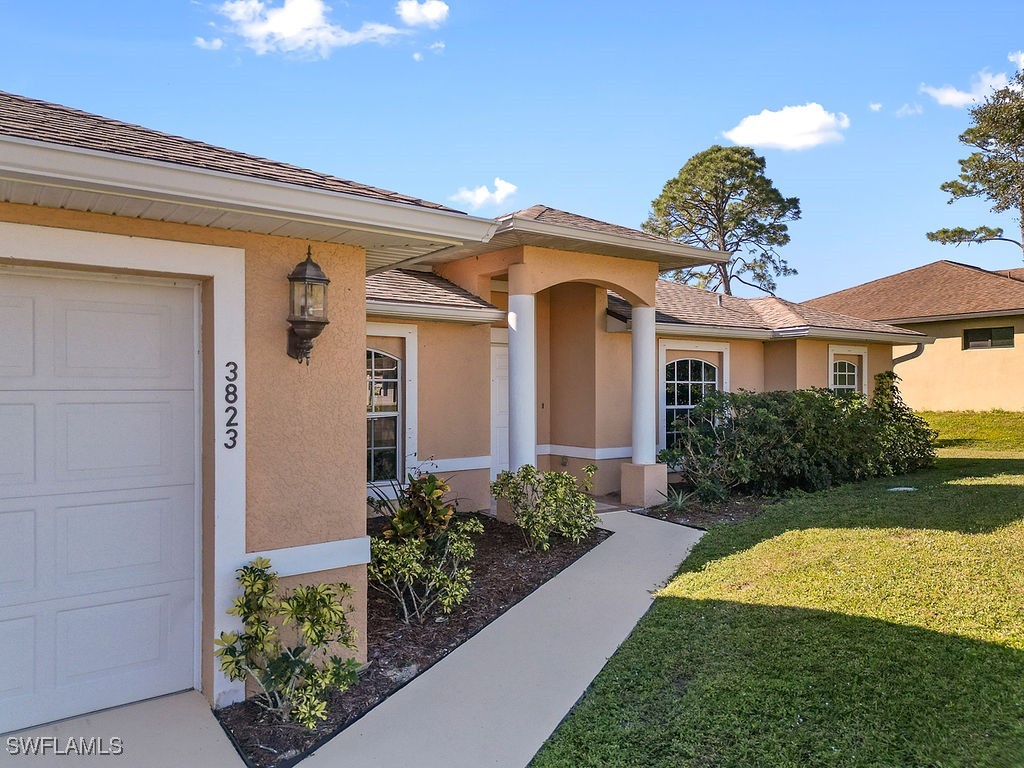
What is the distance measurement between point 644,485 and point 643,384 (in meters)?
1.45

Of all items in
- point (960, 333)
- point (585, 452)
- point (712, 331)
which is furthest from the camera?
point (960, 333)

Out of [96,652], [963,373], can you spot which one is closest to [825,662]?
[96,652]

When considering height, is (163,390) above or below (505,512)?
above

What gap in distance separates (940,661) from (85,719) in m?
5.09

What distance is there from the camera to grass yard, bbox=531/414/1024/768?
3.54 meters

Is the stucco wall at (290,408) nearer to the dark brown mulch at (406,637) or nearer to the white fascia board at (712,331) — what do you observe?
the dark brown mulch at (406,637)

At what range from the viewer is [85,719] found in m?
3.85

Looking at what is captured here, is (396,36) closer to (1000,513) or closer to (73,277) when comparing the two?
(73,277)

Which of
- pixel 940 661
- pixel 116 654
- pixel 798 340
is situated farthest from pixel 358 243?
pixel 798 340

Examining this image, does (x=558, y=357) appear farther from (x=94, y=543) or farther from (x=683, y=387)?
(x=94, y=543)

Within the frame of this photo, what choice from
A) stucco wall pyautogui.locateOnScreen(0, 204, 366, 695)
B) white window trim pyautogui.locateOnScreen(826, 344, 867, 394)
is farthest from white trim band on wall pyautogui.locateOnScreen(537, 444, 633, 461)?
stucco wall pyautogui.locateOnScreen(0, 204, 366, 695)

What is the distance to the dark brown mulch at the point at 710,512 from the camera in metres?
8.88

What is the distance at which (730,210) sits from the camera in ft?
101

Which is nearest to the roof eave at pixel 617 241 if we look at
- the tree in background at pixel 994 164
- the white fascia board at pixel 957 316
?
the white fascia board at pixel 957 316
